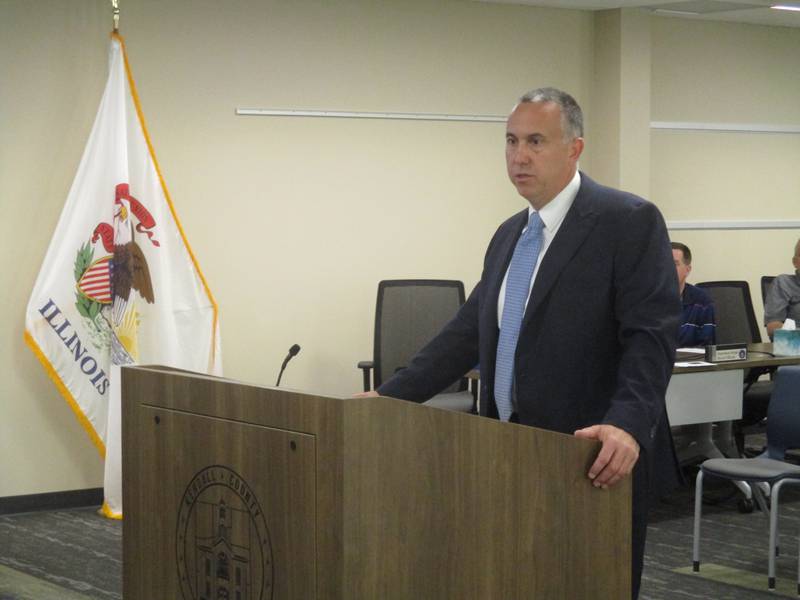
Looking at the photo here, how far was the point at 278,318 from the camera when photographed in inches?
265

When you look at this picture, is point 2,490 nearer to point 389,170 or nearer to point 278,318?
point 278,318

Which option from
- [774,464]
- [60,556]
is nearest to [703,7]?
[774,464]

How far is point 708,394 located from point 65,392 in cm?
320

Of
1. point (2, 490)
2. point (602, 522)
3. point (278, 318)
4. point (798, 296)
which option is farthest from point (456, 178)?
point (602, 522)

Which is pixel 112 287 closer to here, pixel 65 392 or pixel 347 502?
pixel 65 392

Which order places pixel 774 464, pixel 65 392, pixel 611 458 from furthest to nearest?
pixel 65 392 < pixel 774 464 < pixel 611 458

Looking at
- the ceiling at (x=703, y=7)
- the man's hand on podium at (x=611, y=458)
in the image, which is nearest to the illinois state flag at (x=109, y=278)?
the ceiling at (x=703, y=7)

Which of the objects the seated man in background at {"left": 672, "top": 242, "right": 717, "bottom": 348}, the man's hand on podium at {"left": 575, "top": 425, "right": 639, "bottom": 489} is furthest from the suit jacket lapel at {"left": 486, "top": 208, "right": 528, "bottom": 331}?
the seated man in background at {"left": 672, "top": 242, "right": 717, "bottom": 348}

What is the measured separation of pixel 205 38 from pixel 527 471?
16.3 feet

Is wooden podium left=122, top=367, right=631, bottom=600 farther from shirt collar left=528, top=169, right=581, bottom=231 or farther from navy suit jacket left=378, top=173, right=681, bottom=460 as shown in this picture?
shirt collar left=528, top=169, right=581, bottom=231

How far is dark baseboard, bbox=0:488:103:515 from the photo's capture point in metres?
6.00

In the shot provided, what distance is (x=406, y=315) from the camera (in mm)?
6461

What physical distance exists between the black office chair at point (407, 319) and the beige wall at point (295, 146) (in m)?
0.58

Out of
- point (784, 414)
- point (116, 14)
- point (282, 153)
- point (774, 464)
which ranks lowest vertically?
point (774, 464)
